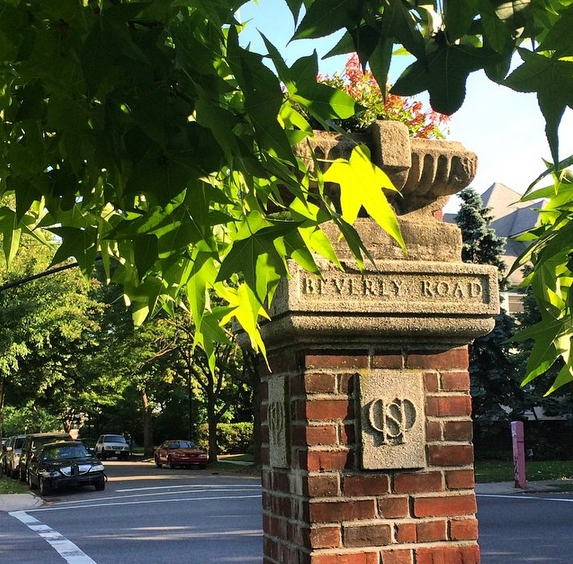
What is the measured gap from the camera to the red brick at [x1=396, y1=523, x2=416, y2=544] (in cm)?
248

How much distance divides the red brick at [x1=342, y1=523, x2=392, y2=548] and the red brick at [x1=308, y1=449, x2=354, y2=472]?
0.61ft

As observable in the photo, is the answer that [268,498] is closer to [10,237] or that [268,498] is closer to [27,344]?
[10,237]

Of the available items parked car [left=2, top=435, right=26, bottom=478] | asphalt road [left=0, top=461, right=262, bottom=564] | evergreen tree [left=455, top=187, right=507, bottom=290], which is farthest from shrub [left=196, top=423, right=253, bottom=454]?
asphalt road [left=0, top=461, right=262, bottom=564]

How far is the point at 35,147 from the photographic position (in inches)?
74.5

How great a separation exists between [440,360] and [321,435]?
0.49 m

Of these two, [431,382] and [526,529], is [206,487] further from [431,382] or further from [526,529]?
[431,382]

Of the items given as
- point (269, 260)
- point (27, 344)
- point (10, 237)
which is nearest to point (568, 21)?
point (269, 260)

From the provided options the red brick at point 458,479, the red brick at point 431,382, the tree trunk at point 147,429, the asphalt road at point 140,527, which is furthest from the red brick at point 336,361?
the tree trunk at point 147,429

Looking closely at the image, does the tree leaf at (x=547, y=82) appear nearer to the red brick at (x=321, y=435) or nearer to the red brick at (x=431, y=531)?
the red brick at (x=321, y=435)

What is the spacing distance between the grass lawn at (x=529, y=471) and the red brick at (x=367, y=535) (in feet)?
70.5

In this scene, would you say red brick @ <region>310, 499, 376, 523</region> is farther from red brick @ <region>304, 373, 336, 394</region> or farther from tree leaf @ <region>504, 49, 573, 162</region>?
tree leaf @ <region>504, 49, 573, 162</region>

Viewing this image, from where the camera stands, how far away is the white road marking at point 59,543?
11.1 meters

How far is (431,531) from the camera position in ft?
8.26

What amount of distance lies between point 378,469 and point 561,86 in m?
1.47
